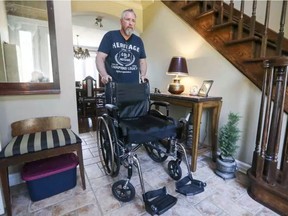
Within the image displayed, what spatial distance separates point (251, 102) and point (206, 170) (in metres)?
0.82

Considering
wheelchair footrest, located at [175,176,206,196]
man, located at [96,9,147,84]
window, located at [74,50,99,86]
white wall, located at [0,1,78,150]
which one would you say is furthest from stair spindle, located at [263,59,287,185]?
window, located at [74,50,99,86]

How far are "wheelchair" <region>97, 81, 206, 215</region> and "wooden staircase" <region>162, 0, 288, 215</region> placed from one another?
47 centimetres

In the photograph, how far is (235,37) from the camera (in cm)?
180

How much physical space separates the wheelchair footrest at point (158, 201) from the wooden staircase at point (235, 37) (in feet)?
3.95

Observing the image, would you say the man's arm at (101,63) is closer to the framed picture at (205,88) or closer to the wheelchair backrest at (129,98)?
the wheelchair backrest at (129,98)

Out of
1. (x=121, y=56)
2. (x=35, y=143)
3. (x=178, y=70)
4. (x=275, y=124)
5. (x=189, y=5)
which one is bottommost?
(x=35, y=143)

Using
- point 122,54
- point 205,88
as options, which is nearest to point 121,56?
point 122,54

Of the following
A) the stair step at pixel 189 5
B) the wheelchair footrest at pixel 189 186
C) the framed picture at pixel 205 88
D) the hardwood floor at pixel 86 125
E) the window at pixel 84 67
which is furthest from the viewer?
the window at pixel 84 67

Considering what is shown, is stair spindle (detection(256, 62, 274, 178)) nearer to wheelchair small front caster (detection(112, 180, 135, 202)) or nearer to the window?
wheelchair small front caster (detection(112, 180, 135, 202))

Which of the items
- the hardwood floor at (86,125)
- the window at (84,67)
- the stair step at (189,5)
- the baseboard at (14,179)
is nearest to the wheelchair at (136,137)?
the baseboard at (14,179)

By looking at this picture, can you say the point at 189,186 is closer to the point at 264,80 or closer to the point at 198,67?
the point at 264,80

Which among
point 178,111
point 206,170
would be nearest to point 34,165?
point 206,170

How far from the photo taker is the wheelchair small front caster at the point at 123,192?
129 centimetres

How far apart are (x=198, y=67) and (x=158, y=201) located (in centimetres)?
161
